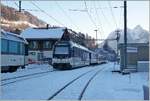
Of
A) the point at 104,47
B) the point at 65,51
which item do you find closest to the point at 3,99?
the point at 65,51

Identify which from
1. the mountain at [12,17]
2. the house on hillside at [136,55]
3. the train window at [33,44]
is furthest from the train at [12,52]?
the train window at [33,44]

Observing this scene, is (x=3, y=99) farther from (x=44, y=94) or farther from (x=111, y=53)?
(x=111, y=53)

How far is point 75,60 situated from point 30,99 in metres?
32.7

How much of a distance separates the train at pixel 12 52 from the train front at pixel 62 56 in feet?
26.8

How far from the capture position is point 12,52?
31750 millimetres

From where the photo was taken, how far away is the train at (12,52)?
29453mm

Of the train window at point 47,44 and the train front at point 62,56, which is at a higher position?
the train window at point 47,44

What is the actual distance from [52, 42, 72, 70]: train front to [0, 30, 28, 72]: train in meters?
8.17

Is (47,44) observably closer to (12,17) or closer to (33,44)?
(33,44)

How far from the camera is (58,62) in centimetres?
4512

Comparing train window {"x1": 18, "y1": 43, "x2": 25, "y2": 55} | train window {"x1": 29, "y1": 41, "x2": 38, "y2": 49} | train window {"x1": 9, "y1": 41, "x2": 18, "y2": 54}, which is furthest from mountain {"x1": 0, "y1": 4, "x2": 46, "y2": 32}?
train window {"x1": 9, "y1": 41, "x2": 18, "y2": 54}

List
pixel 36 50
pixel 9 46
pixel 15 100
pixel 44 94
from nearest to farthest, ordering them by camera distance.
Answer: pixel 15 100 → pixel 44 94 → pixel 9 46 → pixel 36 50

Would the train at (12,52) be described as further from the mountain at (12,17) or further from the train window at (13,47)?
the mountain at (12,17)

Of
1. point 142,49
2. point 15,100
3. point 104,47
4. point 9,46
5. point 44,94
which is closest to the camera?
point 15,100
